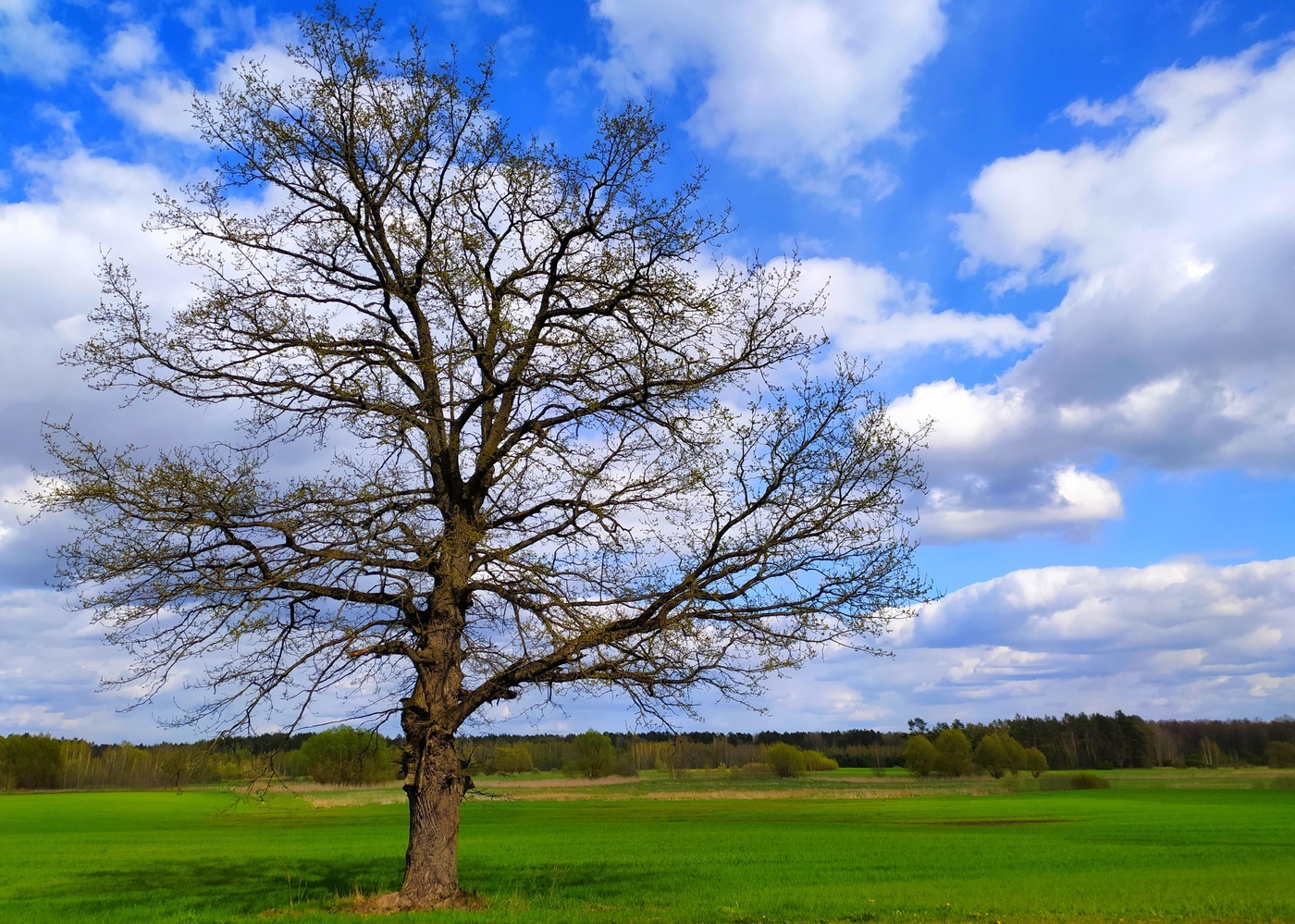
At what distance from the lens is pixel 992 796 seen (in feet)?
263

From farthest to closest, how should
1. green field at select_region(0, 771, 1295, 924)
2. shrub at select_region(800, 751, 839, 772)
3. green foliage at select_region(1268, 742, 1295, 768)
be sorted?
shrub at select_region(800, 751, 839, 772) → green foliage at select_region(1268, 742, 1295, 768) → green field at select_region(0, 771, 1295, 924)

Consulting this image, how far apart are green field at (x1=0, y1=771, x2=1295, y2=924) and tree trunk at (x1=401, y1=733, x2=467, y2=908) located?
514 mm

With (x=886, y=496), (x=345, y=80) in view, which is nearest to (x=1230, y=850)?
(x=886, y=496)

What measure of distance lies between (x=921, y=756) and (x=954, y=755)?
4.48 metres

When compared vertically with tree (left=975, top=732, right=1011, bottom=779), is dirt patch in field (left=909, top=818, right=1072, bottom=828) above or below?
above

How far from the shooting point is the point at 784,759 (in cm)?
12144

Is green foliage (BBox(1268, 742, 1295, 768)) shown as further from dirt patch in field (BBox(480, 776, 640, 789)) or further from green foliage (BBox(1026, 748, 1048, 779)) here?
dirt patch in field (BBox(480, 776, 640, 789))

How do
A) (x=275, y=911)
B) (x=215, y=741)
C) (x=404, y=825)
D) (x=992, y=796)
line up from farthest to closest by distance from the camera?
(x=992, y=796) < (x=404, y=825) < (x=275, y=911) < (x=215, y=741)

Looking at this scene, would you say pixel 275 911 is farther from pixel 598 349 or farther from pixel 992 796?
pixel 992 796

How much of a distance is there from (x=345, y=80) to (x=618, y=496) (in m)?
7.50

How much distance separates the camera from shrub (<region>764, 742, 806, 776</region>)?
121 meters

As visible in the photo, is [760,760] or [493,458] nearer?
[493,458]

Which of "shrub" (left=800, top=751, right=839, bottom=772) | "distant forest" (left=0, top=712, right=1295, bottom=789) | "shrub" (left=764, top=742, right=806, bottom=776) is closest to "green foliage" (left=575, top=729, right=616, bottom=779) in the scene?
"distant forest" (left=0, top=712, right=1295, bottom=789)

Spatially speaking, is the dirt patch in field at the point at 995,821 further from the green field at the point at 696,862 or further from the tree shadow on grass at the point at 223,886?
the tree shadow on grass at the point at 223,886
